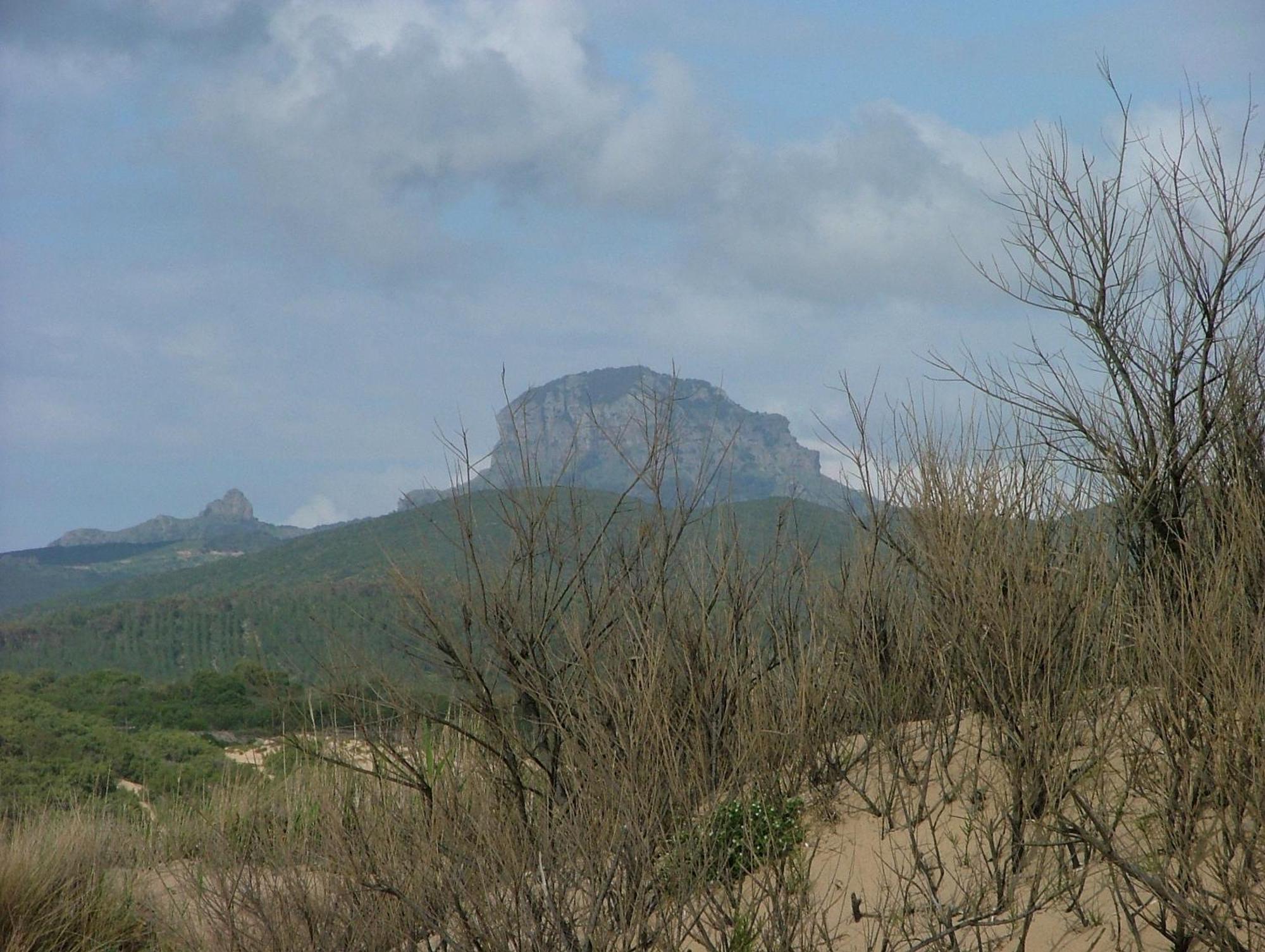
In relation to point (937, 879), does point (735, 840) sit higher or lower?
higher

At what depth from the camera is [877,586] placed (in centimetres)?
883

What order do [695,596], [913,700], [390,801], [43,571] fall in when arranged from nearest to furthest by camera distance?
1. [390,801]
2. [695,596]
3. [913,700]
4. [43,571]

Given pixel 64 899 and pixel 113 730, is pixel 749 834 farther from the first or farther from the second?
pixel 113 730

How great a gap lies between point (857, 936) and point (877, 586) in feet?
9.77

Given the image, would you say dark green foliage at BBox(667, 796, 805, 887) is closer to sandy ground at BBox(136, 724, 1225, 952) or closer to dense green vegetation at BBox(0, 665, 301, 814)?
sandy ground at BBox(136, 724, 1225, 952)

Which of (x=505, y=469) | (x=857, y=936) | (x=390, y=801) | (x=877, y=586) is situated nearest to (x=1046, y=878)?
(x=857, y=936)

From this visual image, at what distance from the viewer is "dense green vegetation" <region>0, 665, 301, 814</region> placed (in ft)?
73.7

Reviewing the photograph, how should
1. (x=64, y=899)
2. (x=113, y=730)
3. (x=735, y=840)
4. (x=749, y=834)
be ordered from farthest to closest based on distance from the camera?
1. (x=113, y=730)
2. (x=64, y=899)
3. (x=735, y=840)
4. (x=749, y=834)

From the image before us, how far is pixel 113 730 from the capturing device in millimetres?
29188

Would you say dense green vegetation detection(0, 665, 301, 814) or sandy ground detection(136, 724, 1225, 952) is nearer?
sandy ground detection(136, 724, 1225, 952)

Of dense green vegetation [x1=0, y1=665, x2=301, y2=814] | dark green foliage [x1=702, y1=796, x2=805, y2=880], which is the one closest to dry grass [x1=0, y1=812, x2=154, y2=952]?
dense green vegetation [x1=0, y1=665, x2=301, y2=814]

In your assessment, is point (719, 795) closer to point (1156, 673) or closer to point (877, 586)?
point (1156, 673)

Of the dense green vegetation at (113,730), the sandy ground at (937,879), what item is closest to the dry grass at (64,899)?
the sandy ground at (937,879)

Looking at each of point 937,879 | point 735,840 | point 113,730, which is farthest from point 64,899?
point 113,730
